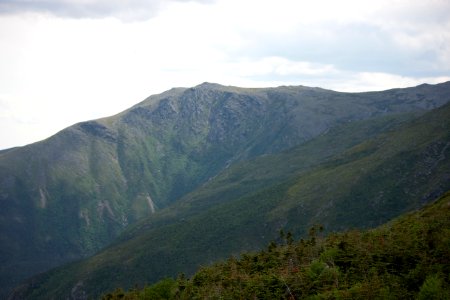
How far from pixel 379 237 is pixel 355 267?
15.5m

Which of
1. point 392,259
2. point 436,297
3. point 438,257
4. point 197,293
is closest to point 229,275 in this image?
point 197,293

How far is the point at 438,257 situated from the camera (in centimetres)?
7781

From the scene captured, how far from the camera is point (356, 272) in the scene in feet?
278

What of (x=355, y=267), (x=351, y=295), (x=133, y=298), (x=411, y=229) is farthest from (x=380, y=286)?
(x=133, y=298)

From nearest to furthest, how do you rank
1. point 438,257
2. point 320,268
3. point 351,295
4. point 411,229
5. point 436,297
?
point 436,297 < point 351,295 < point 438,257 < point 320,268 < point 411,229

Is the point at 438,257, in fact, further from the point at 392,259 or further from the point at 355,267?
the point at 355,267

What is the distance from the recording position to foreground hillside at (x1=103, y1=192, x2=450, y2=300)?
69250mm

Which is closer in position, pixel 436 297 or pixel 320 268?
pixel 436 297

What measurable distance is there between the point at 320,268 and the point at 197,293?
97.0 ft

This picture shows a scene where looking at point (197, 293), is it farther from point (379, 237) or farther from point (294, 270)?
point (379, 237)

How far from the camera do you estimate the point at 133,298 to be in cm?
11750

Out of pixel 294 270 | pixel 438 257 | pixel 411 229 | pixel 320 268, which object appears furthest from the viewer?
pixel 411 229

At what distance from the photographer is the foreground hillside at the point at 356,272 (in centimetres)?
6925

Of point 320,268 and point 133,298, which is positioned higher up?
point 320,268
